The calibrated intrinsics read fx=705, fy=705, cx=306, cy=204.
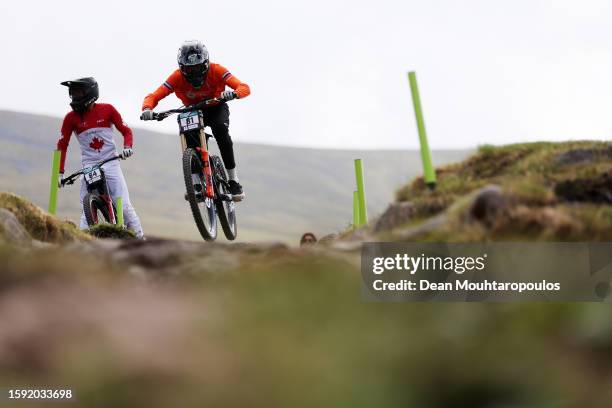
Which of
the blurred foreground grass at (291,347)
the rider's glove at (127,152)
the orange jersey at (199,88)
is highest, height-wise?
the orange jersey at (199,88)

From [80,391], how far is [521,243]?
3866mm

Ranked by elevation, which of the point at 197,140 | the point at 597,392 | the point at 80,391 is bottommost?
the point at 597,392

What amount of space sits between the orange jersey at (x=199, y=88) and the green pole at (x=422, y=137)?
475 centimetres

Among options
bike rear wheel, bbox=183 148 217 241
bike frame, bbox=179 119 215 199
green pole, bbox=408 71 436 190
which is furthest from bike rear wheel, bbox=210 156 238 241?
green pole, bbox=408 71 436 190

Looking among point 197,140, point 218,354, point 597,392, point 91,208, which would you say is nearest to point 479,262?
point 597,392

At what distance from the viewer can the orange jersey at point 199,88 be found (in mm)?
12695

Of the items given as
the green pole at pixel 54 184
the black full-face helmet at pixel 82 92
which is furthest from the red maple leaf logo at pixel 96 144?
the green pole at pixel 54 184

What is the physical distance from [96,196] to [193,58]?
13.2ft

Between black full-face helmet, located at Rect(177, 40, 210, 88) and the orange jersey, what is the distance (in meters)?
0.35

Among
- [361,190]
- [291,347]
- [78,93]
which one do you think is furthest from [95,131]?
[291,347]

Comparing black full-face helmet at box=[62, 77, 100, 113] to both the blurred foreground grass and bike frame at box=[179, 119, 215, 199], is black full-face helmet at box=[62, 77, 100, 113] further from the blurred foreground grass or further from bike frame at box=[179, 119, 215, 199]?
the blurred foreground grass

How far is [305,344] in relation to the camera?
4.36 metres

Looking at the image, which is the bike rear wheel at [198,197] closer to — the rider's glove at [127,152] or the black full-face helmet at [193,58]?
the black full-face helmet at [193,58]

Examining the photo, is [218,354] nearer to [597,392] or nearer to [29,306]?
[29,306]
